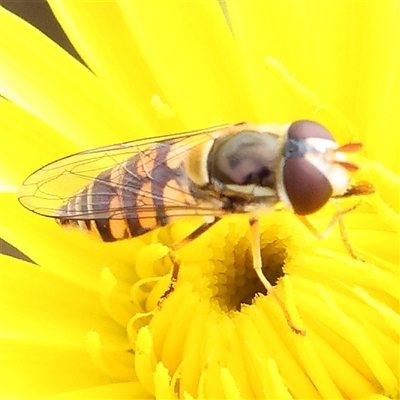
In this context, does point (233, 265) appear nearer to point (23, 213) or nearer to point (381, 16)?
point (23, 213)

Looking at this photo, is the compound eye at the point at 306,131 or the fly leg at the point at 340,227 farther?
the fly leg at the point at 340,227

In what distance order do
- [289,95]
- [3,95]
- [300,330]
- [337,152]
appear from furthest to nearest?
1. [289,95]
2. [3,95]
3. [300,330]
4. [337,152]

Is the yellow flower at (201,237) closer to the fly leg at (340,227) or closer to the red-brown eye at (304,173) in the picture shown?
the fly leg at (340,227)

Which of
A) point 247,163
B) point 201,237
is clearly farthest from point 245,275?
point 247,163

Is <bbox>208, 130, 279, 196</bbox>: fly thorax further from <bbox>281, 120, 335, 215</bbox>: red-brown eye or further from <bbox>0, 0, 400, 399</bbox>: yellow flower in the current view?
<bbox>0, 0, 400, 399</bbox>: yellow flower

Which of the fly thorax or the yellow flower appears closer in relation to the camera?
the fly thorax

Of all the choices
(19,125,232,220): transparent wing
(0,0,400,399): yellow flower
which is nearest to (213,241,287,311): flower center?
(0,0,400,399): yellow flower

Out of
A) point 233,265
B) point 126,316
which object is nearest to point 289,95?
point 233,265

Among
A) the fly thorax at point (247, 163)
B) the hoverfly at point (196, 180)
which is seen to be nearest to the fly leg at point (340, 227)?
the hoverfly at point (196, 180)

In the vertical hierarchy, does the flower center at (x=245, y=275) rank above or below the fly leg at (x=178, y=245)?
below
